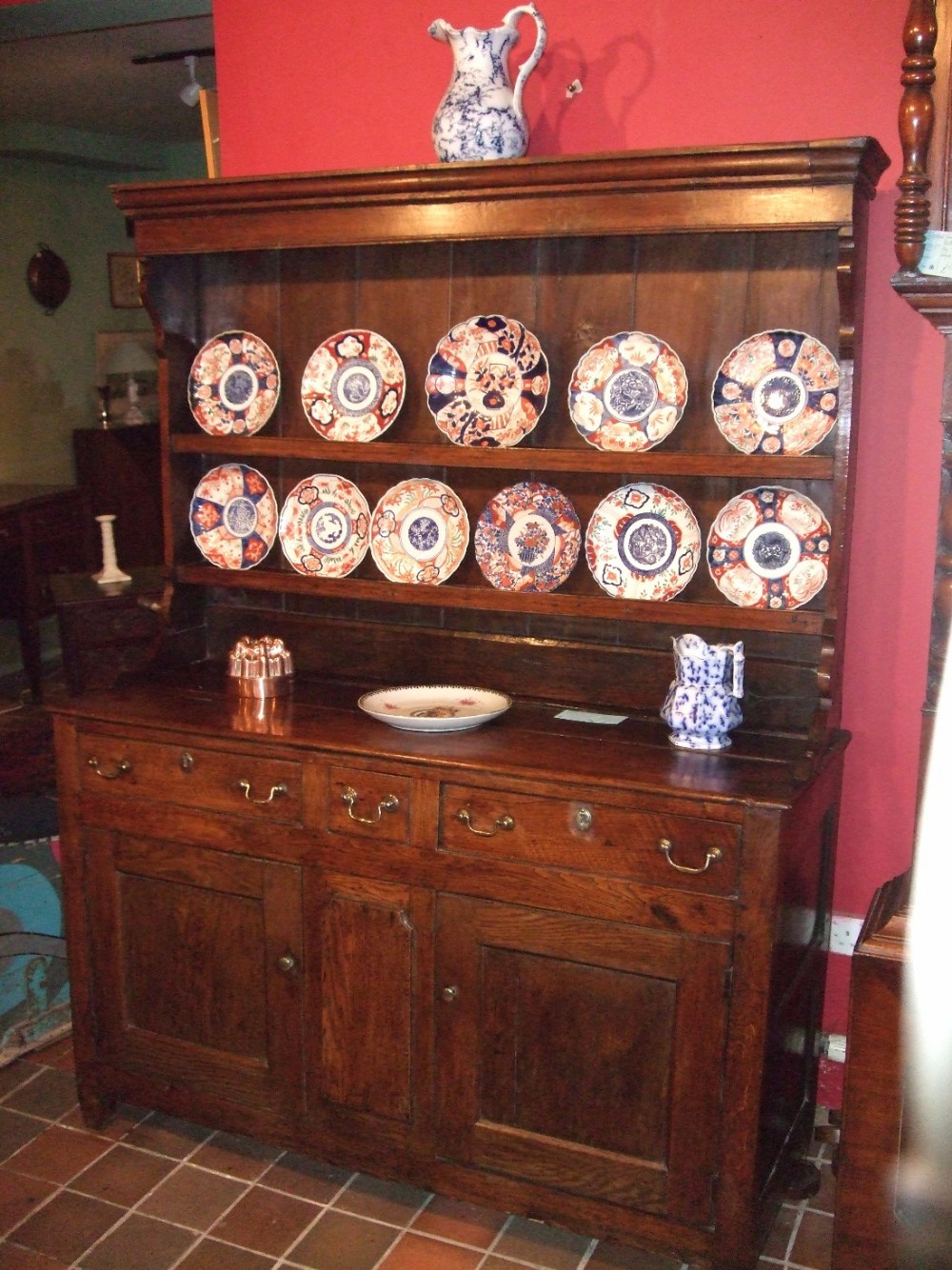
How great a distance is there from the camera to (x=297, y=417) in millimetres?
2572

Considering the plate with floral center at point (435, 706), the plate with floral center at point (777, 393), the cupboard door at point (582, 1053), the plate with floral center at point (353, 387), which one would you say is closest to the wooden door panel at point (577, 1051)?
the cupboard door at point (582, 1053)

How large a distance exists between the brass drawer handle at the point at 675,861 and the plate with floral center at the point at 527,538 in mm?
628

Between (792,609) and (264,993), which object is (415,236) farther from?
(264,993)

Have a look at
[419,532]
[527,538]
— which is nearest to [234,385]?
[419,532]

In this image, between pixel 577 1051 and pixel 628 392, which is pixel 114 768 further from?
pixel 628 392

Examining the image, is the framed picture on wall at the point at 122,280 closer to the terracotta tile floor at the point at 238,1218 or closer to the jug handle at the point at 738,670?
the terracotta tile floor at the point at 238,1218

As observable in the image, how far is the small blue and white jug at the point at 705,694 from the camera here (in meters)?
2.07

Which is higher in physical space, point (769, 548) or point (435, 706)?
point (769, 548)

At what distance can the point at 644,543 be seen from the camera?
2264 mm

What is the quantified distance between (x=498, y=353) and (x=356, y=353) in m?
0.31

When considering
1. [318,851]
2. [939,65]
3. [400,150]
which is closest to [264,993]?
[318,851]

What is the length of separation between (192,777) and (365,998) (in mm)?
513

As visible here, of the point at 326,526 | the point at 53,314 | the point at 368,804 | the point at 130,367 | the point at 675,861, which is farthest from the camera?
the point at 130,367

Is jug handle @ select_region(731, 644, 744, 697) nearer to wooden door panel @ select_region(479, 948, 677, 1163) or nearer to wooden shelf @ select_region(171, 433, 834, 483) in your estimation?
wooden shelf @ select_region(171, 433, 834, 483)
